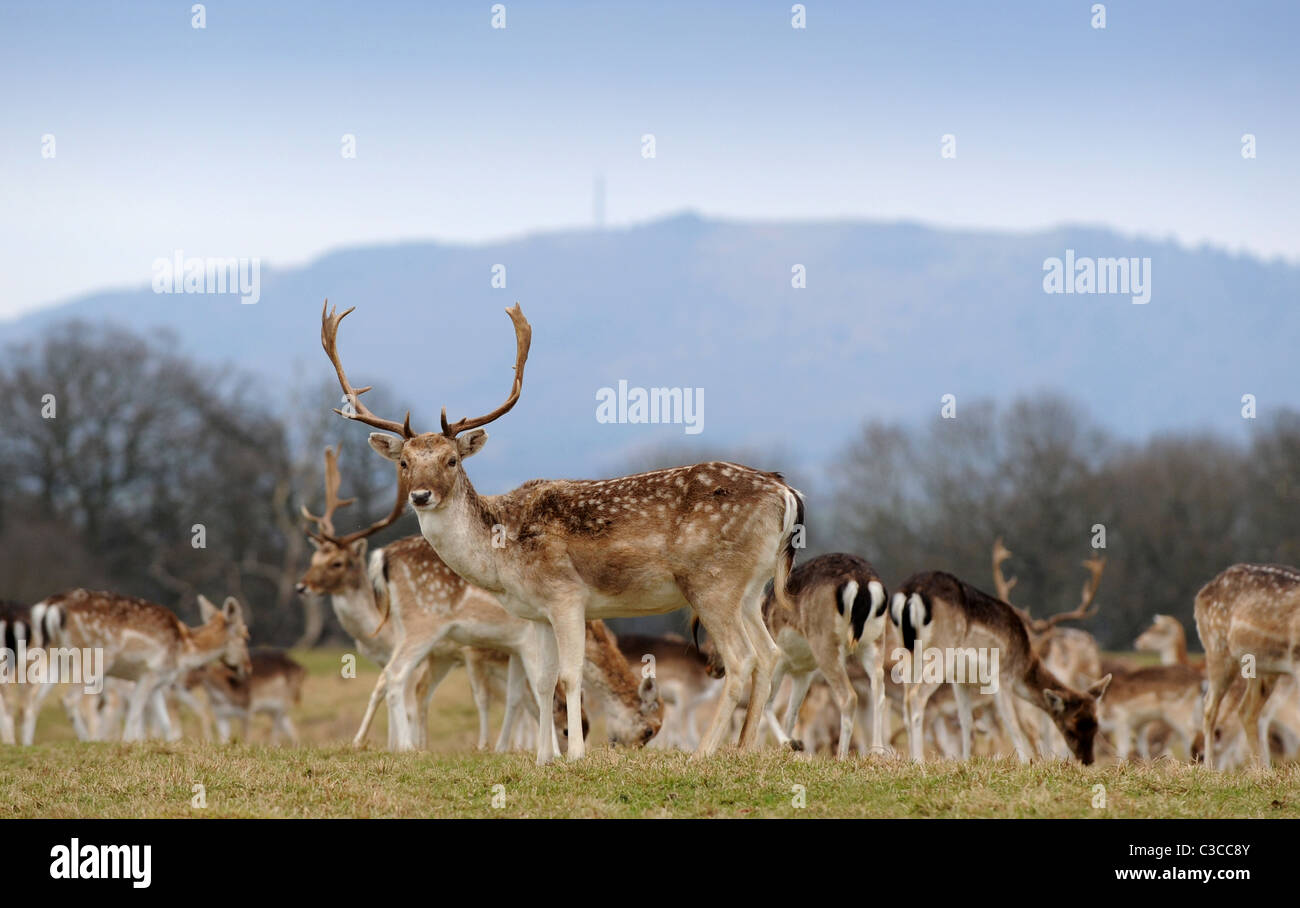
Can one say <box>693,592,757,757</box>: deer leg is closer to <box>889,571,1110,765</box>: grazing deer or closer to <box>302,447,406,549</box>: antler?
<box>889,571,1110,765</box>: grazing deer

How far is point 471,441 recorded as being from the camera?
396 inches

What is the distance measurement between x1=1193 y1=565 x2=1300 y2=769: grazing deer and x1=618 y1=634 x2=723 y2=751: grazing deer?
20.4 feet

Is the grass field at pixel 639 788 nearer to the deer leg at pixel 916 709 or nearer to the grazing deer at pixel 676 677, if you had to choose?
the deer leg at pixel 916 709

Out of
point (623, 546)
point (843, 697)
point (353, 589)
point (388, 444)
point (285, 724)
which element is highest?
point (388, 444)

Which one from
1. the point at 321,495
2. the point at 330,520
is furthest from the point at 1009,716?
the point at 321,495

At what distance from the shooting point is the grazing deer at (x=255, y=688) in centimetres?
1953

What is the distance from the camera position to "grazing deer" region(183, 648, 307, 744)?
19531 millimetres

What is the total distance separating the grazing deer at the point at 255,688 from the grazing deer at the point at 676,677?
509 centimetres

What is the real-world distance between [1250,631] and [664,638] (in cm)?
797

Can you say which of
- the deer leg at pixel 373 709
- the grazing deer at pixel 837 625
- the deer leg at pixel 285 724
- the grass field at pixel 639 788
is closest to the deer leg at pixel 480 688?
the deer leg at pixel 373 709

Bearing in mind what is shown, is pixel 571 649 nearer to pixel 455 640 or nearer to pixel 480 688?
pixel 455 640

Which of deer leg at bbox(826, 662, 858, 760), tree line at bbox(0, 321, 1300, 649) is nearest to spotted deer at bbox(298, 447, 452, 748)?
deer leg at bbox(826, 662, 858, 760)
